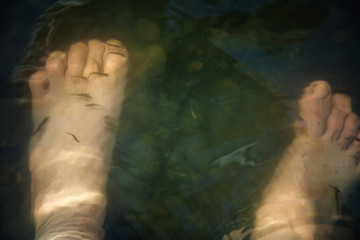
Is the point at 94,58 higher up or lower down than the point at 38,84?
higher up

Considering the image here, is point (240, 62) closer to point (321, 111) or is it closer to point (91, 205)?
point (321, 111)

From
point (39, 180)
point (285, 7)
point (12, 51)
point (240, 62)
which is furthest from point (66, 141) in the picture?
point (285, 7)

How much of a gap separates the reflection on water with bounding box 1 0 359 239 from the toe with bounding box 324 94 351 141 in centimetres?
7

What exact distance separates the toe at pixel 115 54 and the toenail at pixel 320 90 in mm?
1156

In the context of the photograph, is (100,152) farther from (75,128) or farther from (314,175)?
(314,175)

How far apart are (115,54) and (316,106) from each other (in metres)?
1.25

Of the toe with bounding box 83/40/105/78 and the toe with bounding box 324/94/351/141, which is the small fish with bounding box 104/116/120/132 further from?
the toe with bounding box 324/94/351/141

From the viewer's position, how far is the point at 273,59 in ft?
4.36

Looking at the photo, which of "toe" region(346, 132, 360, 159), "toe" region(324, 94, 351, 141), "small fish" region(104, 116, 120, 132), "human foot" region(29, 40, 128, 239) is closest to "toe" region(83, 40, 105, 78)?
"human foot" region(29, 40, 128, 239)

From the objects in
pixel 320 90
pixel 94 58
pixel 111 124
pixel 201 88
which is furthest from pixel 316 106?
pixel 94 58

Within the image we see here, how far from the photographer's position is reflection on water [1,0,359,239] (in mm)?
1228

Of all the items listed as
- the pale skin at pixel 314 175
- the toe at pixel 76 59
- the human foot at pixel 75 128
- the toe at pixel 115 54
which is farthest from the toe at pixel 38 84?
the pale skin at pixel 314 175

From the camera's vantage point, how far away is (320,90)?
1.31 metres

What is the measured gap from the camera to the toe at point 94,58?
56.1 inches
